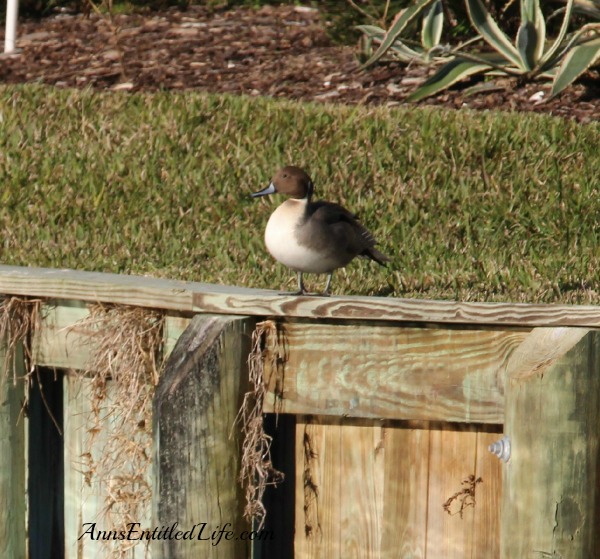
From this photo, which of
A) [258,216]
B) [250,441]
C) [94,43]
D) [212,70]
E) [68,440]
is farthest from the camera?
[94,43]

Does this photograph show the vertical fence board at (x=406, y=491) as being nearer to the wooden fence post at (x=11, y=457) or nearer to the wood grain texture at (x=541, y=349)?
the wood grain texture at (x=541, y=349)

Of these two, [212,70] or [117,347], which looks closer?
[117,347]

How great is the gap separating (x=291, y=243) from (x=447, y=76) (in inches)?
143

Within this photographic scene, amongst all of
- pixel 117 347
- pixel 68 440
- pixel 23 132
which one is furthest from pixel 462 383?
pixel 23 132

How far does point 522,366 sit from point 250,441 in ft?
2.99

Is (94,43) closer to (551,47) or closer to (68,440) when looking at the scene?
(551,47)

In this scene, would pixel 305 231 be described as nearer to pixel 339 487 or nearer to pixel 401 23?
pixel 339 487

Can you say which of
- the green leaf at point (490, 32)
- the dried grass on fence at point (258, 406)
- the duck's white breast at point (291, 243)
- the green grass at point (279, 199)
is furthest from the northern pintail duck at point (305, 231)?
the green leaf at point (490, 32)

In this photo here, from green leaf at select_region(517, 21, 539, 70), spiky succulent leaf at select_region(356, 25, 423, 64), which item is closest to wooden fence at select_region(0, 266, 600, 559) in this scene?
green leaf at select_region(517, 21, 539, 70)

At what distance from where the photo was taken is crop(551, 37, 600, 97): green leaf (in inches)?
293

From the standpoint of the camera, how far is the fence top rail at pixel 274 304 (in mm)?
3629

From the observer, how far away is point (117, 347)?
404 centimetres

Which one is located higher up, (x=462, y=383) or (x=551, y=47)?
(x=551, y=47)

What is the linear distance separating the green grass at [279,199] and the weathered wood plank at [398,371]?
178 cm
